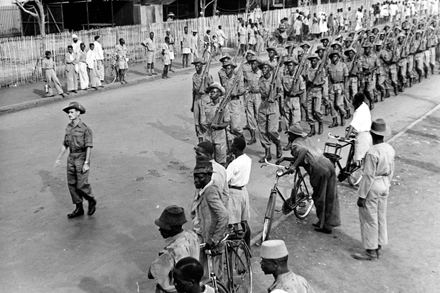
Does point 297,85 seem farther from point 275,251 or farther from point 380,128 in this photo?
point 275,251

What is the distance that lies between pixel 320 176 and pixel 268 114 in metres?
3.62

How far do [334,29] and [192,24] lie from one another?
10.7 m

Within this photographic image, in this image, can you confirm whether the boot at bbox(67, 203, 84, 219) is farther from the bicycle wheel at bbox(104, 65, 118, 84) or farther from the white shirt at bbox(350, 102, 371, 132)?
the bicycle wheel at bbox(104, 65, 118, 84)

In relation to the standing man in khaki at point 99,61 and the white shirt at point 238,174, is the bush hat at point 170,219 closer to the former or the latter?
the white shirt at point 238,174

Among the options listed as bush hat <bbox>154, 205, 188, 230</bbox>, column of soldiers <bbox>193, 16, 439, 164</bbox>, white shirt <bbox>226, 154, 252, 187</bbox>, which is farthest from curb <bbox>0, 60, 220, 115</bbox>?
bush hat <bbox>154, 205, 188, 230</bbox>

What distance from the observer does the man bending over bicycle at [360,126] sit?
923cm

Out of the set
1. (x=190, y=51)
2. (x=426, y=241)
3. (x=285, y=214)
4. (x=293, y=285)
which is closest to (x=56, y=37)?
(x=190, y=51)

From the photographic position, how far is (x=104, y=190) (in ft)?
31.4

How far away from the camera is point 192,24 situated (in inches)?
1008

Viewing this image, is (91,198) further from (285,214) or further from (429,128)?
(429,128)

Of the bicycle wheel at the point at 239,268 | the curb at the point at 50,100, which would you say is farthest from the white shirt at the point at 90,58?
the bicycle wheel at the point at 239,268

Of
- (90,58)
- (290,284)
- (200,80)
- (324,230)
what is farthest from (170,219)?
(90,58)

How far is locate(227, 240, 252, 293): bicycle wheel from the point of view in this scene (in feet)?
19.2

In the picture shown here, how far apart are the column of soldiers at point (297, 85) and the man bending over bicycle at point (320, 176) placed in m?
2.39
